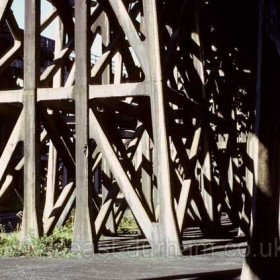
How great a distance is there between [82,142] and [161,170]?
134 cm

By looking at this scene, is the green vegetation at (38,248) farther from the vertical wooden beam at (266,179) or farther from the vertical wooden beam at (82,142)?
the vertical wooden beam at (266,179)

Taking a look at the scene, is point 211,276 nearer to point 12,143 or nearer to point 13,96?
point 12,143

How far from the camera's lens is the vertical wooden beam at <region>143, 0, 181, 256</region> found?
7352 millimetres

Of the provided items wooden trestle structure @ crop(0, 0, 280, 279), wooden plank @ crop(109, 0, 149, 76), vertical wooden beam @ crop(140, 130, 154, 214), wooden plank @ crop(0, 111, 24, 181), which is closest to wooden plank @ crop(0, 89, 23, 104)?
wooden trestle structure @ crop(0, 0, 280, 279)

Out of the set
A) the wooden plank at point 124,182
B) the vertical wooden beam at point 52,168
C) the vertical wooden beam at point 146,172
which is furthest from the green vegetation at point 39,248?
the vertical wooden beam at point 146,172

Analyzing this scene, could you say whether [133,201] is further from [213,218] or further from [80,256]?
[213,218]

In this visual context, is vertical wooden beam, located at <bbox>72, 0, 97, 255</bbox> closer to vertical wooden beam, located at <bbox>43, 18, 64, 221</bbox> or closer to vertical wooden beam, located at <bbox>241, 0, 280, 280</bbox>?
vertical wooden beam, located at <bbox>43, 18, 64, 221</bbox>

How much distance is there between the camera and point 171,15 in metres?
10.5

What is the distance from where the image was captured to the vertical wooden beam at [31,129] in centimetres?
815

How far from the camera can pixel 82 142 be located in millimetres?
7980

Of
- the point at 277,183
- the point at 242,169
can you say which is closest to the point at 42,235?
the point at 277,183

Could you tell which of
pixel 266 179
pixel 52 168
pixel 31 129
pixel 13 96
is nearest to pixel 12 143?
pixel 31 129

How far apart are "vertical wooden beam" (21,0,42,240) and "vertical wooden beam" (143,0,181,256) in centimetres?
194

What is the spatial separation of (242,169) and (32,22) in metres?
7.93
